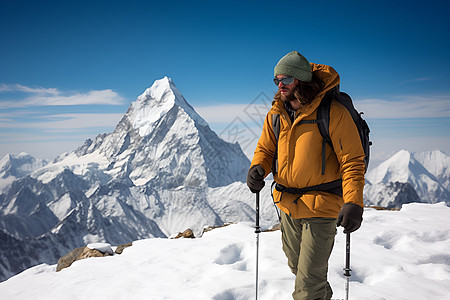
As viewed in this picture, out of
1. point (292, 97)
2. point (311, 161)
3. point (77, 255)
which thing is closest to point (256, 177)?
point (311, 161)

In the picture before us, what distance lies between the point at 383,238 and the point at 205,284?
5660 millimetres

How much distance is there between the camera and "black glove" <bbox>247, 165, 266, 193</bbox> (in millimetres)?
4451

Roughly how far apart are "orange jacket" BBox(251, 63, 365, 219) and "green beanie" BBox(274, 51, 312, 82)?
0.54ft

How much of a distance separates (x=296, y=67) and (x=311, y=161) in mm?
1180

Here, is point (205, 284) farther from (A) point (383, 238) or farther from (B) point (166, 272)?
(A) point (383, 238)

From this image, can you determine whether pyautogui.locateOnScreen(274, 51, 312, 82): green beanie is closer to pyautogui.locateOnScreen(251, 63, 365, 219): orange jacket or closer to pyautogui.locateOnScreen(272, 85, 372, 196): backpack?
pyautogui.locateOnScreen(251, 63, 365, 219): orange jacket

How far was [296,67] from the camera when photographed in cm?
387

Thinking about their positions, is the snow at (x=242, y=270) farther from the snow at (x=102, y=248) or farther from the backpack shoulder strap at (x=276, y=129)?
the backpack shoulder strap at (x=276, y=129)

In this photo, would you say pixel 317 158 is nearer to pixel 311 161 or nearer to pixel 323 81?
pixel 311 161

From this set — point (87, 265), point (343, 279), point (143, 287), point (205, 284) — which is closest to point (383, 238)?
point (343, 279)

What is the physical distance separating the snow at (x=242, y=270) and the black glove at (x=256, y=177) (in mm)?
2495

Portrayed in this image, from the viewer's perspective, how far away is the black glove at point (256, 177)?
4451 millimetres

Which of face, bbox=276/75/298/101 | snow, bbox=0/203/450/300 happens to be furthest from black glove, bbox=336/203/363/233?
snow, bbox=0/203/450/300

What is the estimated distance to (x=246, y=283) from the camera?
6.34 meters
